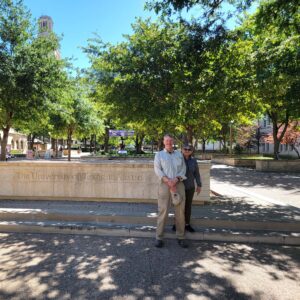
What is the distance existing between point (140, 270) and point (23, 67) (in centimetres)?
790

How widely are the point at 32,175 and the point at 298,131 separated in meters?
24.2

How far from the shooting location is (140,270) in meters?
4.84

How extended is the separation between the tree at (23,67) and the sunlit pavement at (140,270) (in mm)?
5427

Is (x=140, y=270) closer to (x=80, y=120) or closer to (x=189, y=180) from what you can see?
(x=189, y=180)

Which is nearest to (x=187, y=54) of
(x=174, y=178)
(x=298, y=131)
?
(x=174, y=178)

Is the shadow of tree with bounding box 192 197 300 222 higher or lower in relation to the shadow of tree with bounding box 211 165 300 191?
higher

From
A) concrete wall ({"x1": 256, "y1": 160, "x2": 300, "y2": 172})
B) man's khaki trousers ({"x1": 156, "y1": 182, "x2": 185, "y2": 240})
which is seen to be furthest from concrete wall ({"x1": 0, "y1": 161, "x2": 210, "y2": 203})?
concrete wall ({"x1": 256, "y1": 160, "x2": 300, "y2": 172})

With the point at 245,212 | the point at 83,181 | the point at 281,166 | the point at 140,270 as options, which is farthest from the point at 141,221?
the point at 281,166

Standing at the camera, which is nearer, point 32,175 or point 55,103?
point 32,175

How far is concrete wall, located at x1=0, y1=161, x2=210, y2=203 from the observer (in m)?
9.34

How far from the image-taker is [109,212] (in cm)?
791

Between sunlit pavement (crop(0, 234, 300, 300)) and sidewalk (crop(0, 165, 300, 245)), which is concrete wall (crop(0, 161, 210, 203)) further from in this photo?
sunlit pavement (crop(0, 234, 300, 300))

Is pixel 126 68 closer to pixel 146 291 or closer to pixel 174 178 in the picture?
pixel 174 178

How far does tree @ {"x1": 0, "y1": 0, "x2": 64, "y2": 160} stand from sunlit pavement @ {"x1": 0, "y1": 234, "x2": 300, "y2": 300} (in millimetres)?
5427
